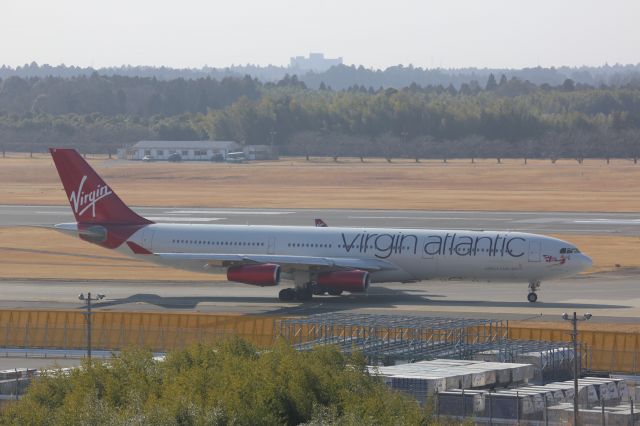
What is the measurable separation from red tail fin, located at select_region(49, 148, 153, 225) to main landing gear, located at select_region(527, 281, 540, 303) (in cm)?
2310

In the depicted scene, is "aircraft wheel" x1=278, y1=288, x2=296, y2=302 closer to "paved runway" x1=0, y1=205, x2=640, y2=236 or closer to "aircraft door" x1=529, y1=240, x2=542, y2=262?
"aircraft door" x1=529, y1=240, x2=542, y2=262

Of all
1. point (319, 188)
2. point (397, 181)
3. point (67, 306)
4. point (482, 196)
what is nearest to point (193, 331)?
point (67, 306)

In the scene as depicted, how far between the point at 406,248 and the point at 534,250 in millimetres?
7028

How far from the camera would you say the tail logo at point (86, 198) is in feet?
268

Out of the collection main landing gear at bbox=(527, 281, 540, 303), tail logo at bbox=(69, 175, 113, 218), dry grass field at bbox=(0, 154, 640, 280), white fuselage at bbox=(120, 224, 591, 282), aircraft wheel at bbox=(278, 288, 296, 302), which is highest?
tail logo at bbox=(69, 175, 113, 218)

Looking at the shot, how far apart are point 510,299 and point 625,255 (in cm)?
2432

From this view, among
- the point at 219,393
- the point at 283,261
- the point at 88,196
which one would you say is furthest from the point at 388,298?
the point at 219,393

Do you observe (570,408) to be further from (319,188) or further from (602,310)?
(319,188)

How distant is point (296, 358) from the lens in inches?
1560

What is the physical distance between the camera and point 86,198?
269ft

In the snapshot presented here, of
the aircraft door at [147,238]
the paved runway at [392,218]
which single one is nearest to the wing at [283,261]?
the aircraft door at [147,238]

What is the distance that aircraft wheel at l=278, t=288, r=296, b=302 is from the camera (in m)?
76.1

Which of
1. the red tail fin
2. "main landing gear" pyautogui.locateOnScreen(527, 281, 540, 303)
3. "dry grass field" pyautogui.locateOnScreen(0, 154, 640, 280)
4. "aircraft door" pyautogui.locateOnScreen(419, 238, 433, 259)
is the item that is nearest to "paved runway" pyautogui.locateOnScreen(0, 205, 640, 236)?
"dry grass field" pyautogui.locateOnScreen(0, 154, 640, 280)

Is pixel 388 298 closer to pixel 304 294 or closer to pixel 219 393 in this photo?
pixel 304 294
